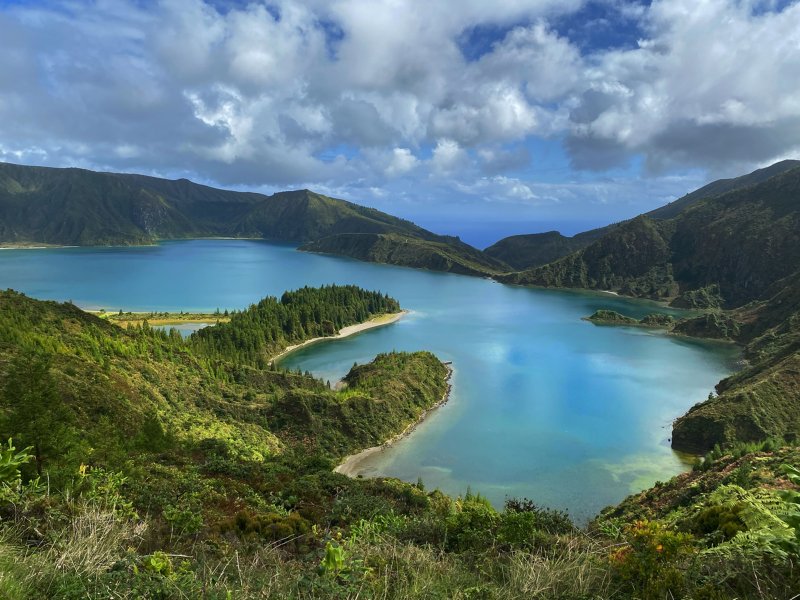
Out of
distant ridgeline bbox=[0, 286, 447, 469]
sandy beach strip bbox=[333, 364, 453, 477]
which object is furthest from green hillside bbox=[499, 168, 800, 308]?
sandy beach strip bbox=[333, 364, 453, 477]

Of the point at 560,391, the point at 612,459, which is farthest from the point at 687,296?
the point at 612,459

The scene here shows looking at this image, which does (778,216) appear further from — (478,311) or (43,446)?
(43,446)

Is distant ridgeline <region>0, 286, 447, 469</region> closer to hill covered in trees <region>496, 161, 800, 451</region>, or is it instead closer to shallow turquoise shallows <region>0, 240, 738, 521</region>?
shallow turquoise shallows <region>0, 240, 738, 521</region>

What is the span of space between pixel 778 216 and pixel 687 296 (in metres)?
44.1

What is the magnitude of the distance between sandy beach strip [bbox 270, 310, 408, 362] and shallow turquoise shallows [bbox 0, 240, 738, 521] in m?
3.17

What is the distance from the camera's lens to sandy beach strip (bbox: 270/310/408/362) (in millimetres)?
94169

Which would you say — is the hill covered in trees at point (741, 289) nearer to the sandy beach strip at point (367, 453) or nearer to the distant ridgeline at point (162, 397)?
the sandy beach strip at point (367, 453)

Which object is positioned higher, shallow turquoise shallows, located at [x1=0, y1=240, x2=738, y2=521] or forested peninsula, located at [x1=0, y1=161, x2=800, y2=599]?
forested peninsula, located at [x1=0, y1=161, x2=800, y2=599]

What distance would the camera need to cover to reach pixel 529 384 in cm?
7338

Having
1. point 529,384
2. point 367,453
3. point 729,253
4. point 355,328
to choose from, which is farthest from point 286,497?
point 729,253

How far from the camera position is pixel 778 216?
16888cm

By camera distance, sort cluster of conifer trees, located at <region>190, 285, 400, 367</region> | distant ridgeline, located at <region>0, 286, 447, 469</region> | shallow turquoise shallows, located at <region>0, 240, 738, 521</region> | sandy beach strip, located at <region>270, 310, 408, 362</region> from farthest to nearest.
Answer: sandy beach strip, located at <region>270, 310, 408, 362</region> → cluster of conifer trees, located at <region>190, 285, 400, 367</region> → shallow turquoise shallows, located at <region>0, 240, 738, 521</region> → distant ridgeline, located at <region>0, 286, 447, 469</region>

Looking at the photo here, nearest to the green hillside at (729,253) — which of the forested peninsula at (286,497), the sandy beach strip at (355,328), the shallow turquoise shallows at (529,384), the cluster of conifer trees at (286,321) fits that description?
the shallow turquoise shallows at (529,384)

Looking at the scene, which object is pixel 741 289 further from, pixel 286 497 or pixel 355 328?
pixel 286 497
